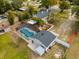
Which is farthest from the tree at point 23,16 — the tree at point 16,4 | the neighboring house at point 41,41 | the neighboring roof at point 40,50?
the neighboring roof at point 40,50

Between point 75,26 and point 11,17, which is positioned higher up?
point 11,17

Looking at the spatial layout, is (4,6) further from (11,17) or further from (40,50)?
(40,50)

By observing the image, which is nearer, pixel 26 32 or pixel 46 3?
pixel 26 32

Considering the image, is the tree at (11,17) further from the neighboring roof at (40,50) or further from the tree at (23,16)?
the neighboring roof at (40,50)

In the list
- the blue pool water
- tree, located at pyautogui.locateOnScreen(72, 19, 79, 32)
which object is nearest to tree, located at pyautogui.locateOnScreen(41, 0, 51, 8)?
tree, located at pyautogui.locateOnScreen(72, 19, 79, 32)

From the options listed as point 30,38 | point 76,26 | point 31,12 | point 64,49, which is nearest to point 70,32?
point 76,26

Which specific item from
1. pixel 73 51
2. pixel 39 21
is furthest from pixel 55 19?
pixel 73 51

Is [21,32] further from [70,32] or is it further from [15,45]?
[70,32]

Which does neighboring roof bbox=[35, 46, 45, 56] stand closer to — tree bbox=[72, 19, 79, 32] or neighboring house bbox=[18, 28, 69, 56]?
neighboring house bbox=[18, 28, 69, 56]
